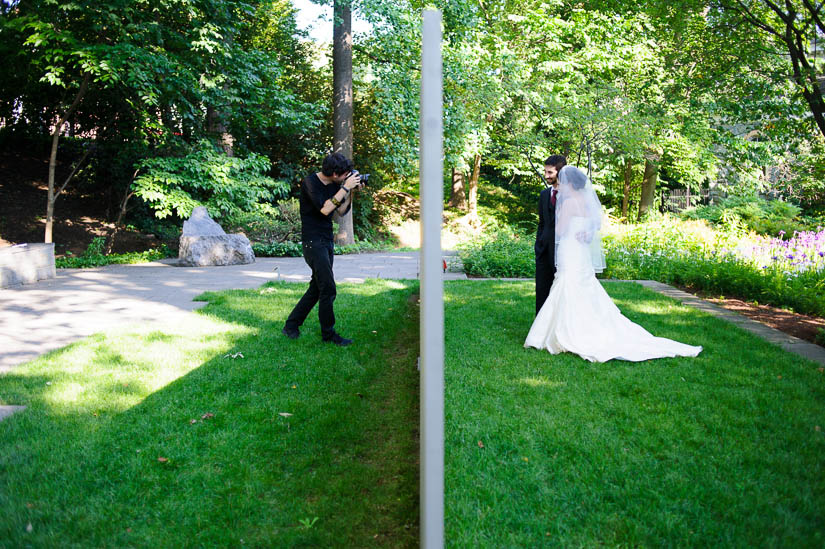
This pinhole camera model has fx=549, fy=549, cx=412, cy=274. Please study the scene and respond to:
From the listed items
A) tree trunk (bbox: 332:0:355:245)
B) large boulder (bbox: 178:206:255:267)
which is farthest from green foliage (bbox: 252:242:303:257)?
large boulder (bbox: 178:206:255:267)

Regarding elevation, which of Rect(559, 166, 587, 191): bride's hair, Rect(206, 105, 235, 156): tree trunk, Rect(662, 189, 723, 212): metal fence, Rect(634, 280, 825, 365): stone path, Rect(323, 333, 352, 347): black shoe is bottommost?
Rect(323, 333, 352, 347): black shoe

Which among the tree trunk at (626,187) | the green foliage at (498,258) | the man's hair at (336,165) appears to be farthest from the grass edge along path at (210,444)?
the tree trunk at (626,187)

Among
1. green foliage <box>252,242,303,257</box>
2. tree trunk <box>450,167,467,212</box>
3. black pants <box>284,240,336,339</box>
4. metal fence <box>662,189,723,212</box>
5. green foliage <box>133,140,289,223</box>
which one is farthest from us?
tree trunk <box>450,167,467,212</box>

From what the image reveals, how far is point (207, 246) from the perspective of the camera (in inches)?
482

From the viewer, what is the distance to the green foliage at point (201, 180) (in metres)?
12.6

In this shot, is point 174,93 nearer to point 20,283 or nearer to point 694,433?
point 20,283

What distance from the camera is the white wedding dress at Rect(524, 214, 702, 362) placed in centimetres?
513

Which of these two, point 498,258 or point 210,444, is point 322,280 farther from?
point 498,258

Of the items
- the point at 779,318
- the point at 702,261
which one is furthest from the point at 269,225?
the point at 779,318

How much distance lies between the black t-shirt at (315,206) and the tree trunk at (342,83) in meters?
9.69

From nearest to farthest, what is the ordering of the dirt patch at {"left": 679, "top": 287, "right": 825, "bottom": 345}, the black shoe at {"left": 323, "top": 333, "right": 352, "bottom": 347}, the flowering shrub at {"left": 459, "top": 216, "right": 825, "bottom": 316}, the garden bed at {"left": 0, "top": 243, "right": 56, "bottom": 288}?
the black shoe at {"left": 323, "top": 333, "right": 352, "bottom": 347}
the dirt patch at {"left": 679, "top": 287, "right": 825, "bottom": 345}
the flowering shrub at {"left": 459, "top": 216, "right": 825, "bottom": 316}
the garden bed at {"left": 0, "top": 243, "right": 56, "bottom": 288}

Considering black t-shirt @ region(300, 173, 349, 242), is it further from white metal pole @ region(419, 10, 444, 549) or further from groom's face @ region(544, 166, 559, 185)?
white metal pole @ region(419, 10, 444, 549)

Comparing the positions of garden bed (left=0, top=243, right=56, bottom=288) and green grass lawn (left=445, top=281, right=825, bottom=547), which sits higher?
garden bed (left=0, top=243, right=56, bottom=288)

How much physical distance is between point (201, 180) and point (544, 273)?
32.5 ft
